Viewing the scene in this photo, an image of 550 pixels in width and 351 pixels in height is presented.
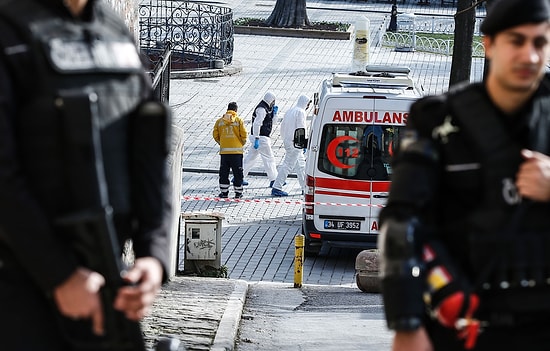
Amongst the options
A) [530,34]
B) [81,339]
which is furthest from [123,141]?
[530,34]

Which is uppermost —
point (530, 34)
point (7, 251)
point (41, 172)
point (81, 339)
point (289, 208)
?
point (530, 34)

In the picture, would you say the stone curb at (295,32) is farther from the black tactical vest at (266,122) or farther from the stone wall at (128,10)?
the stone wall at (128,10)

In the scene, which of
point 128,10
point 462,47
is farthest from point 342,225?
point 128,10

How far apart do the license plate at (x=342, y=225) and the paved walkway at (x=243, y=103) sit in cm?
141

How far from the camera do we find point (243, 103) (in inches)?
1049

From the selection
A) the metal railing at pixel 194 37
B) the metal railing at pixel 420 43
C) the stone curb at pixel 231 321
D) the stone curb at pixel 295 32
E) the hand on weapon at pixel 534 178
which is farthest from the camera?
the stone curb at pixel 295 32

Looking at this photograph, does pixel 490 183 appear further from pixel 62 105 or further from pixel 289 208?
pixel 289 208

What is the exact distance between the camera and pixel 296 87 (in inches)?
1129

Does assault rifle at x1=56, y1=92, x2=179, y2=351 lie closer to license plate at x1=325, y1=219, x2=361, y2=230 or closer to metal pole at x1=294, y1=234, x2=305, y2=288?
metal pole at x1=294, y1=234, x2=305, y2=288

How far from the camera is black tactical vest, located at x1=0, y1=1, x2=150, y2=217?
321 centimetres

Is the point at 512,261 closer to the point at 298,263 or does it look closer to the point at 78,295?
the point at 78,295

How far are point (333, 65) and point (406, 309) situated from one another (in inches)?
1143

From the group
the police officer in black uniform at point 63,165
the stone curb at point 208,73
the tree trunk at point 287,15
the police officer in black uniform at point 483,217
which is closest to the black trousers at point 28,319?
the police officer in black uniform at point 63,165

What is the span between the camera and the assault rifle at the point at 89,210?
3.21 meters
